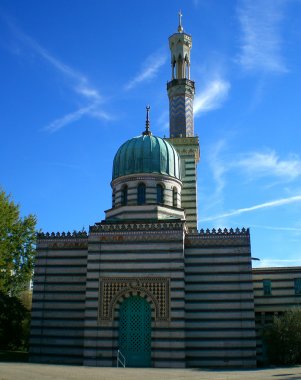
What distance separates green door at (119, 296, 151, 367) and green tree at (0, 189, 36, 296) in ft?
41.5

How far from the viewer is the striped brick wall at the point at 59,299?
26.3 metres

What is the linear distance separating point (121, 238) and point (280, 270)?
11.7 meters

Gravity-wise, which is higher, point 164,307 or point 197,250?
point 197,250

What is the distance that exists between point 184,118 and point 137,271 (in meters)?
17.1

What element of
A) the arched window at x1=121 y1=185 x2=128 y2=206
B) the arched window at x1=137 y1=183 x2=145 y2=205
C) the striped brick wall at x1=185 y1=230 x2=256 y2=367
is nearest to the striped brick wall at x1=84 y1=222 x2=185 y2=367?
the striped brick wall at x1=185 y1=230 x2=256 y2=367

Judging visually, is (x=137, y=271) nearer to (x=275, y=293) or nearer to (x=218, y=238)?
(x=218, y=238)

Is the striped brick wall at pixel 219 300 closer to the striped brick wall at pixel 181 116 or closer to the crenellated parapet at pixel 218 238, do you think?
the crenellated parapet at pixel 218 238

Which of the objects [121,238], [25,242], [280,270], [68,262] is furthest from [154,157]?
[25,242]

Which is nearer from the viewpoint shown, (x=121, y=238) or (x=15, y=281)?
(x=121, y=238)

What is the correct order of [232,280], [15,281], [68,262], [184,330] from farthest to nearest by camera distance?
1. [15,281]
2. [68,262]
3. [232,280]
4. [184,330]

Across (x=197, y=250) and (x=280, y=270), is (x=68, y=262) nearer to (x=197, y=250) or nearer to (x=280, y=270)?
(x=197, y=250)

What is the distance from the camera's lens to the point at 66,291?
90.6 ft

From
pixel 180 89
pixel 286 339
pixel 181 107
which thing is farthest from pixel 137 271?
pixel 180 89

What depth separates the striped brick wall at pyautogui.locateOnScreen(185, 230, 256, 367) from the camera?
2466 centimetres
